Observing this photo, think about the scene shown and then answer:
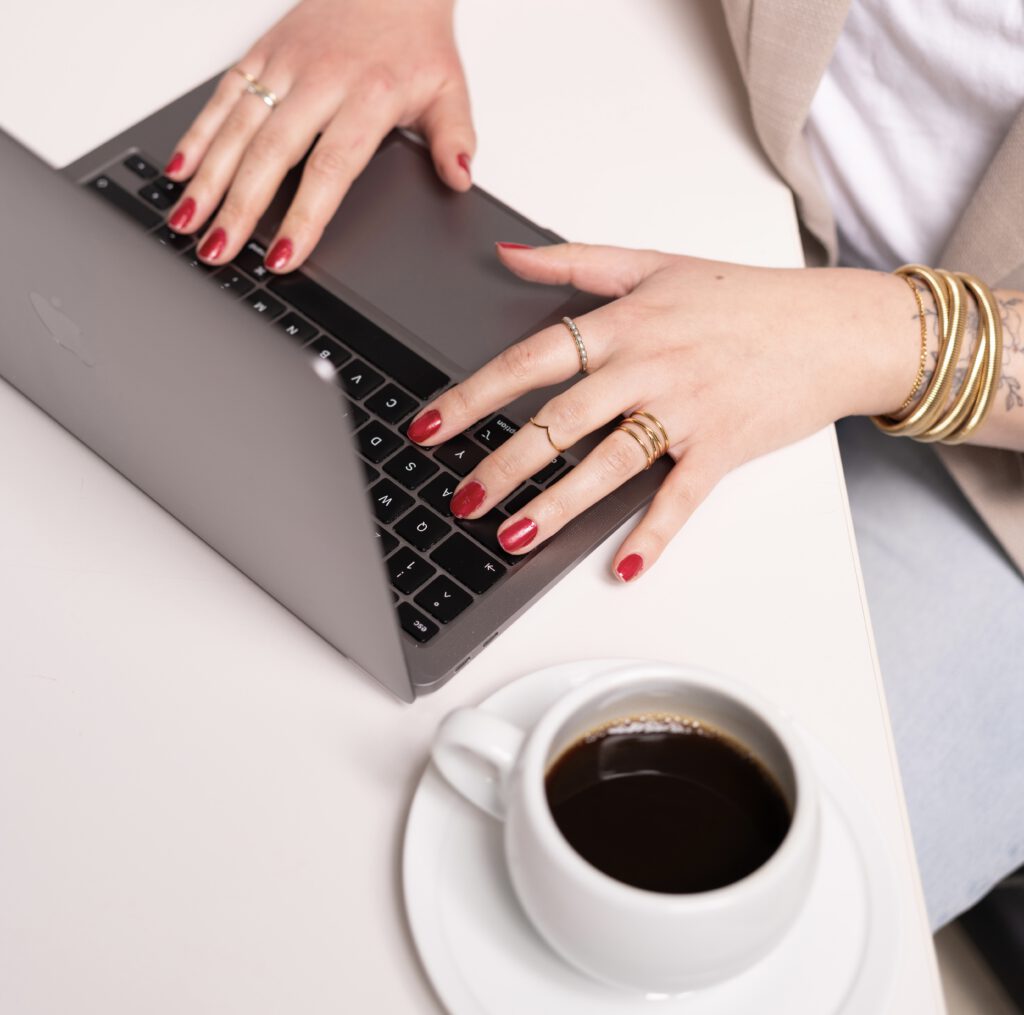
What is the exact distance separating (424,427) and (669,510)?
0.14m

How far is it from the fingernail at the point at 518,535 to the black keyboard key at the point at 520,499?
2 centimetres

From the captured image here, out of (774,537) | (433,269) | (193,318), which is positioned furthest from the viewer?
(433,269)

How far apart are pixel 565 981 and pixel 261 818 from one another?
163 mm

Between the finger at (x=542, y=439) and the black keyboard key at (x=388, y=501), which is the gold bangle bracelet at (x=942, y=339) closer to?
the finger at (x=542, y=439)

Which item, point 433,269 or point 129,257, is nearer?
point 129,257

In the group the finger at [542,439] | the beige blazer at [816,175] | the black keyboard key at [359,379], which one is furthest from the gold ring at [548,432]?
the beige blazer at [816,175]

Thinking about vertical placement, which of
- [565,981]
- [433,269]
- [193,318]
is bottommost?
[565,981]

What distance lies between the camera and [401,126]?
2.79 feet

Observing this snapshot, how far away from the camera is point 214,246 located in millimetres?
745

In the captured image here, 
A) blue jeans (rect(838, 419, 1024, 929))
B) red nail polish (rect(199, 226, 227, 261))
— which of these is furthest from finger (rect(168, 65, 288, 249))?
blue jeans (rect(838, 419, 1024, 929))

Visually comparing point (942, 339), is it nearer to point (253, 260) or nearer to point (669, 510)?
point (669, 510)

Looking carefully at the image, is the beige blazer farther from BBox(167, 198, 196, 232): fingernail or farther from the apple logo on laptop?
the apple logo on laptop

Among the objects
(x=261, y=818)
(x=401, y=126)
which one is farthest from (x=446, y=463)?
(x=401, y=126)

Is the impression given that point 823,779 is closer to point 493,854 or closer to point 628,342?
point 493,854
